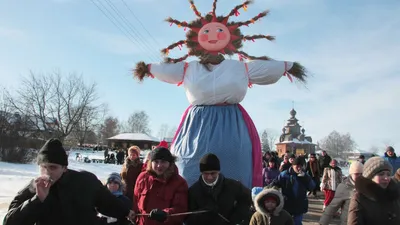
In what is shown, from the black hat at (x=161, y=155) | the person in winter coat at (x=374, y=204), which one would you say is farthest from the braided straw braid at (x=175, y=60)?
the person in winter coat at (x=374, y=204)

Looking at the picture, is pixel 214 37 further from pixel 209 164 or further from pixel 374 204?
pixel 374 204

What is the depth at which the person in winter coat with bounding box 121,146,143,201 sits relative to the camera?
565 cm

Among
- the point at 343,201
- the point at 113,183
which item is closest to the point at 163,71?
the point at 113,183

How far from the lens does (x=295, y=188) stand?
568 cm

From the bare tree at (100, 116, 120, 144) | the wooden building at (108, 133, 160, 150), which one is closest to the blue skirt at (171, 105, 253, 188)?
the wooden building at (108, 133, 160, 150)

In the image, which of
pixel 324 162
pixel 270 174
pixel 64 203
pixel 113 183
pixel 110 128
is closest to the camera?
pixel 64 203

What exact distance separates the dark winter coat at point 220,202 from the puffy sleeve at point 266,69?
2692 mm

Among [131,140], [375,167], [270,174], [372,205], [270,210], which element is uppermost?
[131,140]

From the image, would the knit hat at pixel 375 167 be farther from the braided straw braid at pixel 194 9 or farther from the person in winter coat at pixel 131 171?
the braided straw braid at pixel 194 9

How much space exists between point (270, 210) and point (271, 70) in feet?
8.11

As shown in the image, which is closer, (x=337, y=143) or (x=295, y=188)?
(x=295, y=188)

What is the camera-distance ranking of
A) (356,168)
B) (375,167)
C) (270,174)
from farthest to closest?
(270,174) → (356,168) → (375,167)

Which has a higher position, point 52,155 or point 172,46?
point 172,46

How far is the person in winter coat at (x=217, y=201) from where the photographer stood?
130 inches
